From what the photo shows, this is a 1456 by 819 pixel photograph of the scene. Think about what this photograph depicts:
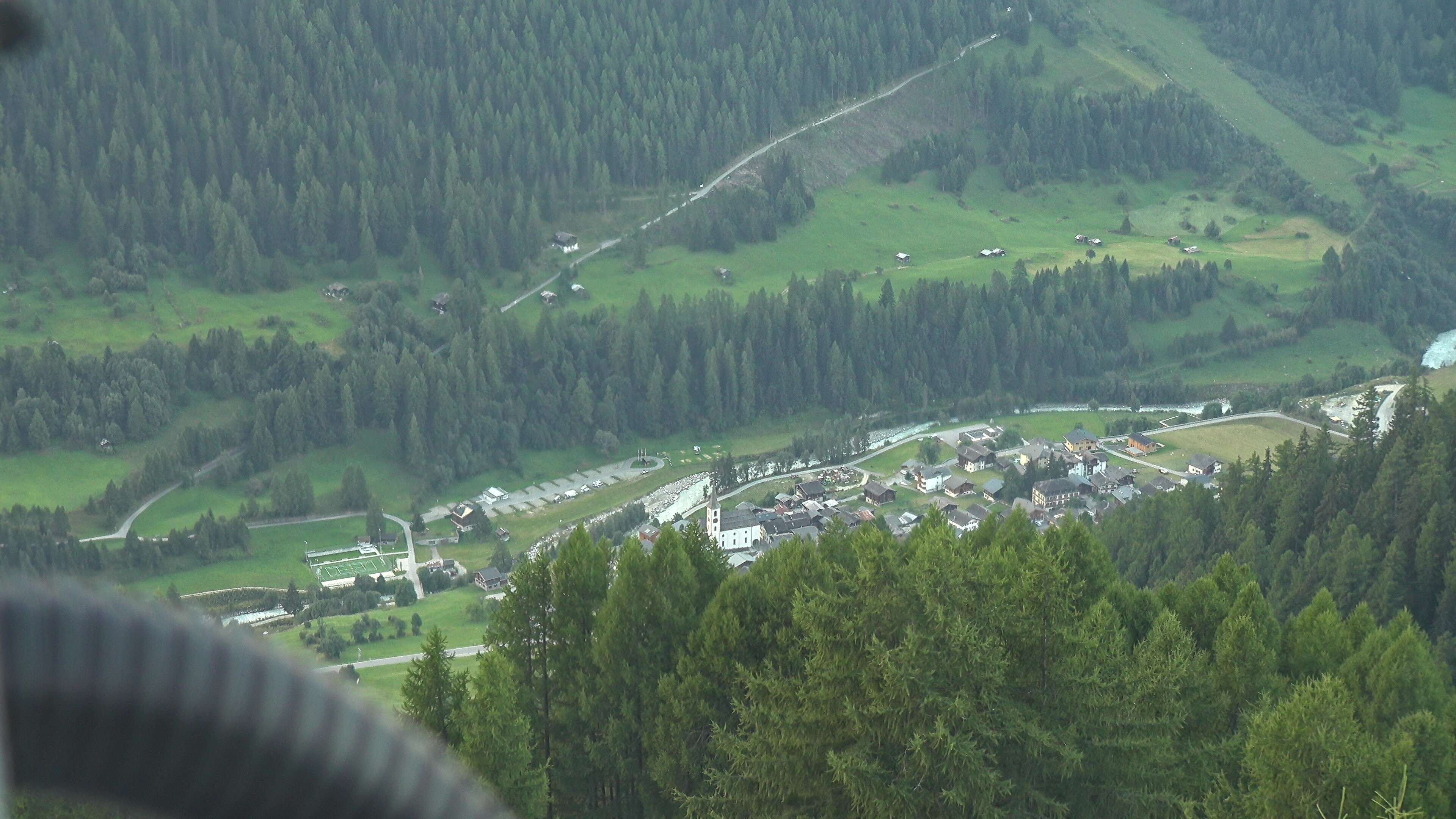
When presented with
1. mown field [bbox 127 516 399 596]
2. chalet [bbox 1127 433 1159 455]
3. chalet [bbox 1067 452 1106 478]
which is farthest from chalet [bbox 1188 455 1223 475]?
mown field [bbox 127 516 399 596]

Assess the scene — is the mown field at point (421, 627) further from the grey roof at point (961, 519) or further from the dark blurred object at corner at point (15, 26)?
the dark blurred object at corner at point (15, 26)

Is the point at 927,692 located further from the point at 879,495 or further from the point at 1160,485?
the point at 1160,485

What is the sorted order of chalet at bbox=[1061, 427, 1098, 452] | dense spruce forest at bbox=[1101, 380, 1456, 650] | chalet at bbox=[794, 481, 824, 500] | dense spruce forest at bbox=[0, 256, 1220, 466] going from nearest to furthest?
dense spruce forest at bbox=[1101, 380, 1456, 650] < chalet at bbox=[794, 481, 824, 500] < dense spruce forest at bbox=[0, 256, 1220, 466] < chalet at bbox=[1061, 427, 1098, 452]

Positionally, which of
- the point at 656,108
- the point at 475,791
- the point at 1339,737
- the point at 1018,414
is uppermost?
the point at 656,108

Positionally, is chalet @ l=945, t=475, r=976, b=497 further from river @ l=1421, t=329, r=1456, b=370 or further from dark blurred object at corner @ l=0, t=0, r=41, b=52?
dark blurred object at corner @ l=0, t=0, r=41, b=52

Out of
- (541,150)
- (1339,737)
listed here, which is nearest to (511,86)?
(541,150)

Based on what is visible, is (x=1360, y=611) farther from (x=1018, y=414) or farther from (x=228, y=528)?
(x=1018, y=414)

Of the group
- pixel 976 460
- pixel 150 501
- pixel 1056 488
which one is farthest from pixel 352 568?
pixel 1056 488
